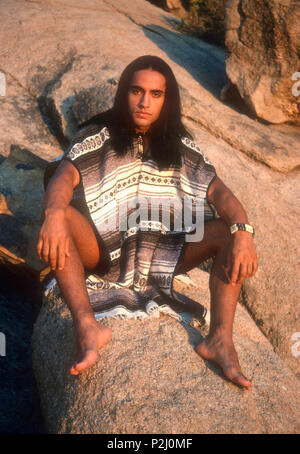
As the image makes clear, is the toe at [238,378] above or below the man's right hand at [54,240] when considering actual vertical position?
below

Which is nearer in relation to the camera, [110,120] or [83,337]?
[83,337]

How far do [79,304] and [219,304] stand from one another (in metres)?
0.70

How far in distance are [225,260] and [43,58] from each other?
132 inches

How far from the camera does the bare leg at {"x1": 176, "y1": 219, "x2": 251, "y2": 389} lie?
82.6 inches

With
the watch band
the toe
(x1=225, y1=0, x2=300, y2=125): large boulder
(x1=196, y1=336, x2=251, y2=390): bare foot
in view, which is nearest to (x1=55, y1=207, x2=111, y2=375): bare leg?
(x1=196, y1=336, x2=251, y2=390): bare foot

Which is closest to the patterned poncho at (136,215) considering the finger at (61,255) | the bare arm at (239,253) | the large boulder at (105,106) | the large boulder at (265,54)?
the bare arm at (239,253)

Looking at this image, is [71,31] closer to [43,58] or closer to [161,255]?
[43,58]

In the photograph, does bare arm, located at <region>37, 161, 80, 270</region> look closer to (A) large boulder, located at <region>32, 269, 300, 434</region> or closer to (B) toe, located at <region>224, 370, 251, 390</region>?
(A) large boulder, located at <region>32, 269, 300, 434</region>

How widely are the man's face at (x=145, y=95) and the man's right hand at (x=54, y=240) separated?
32.4 inches

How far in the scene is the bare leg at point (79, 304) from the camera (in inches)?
77.0

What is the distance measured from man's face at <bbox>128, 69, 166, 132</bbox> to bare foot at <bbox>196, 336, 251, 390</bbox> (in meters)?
1.26

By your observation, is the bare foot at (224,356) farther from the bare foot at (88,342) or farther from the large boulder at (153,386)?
the bare foot at (88,342)

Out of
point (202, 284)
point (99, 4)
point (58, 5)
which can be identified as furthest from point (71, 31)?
point (202, 284)

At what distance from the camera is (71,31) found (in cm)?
497
